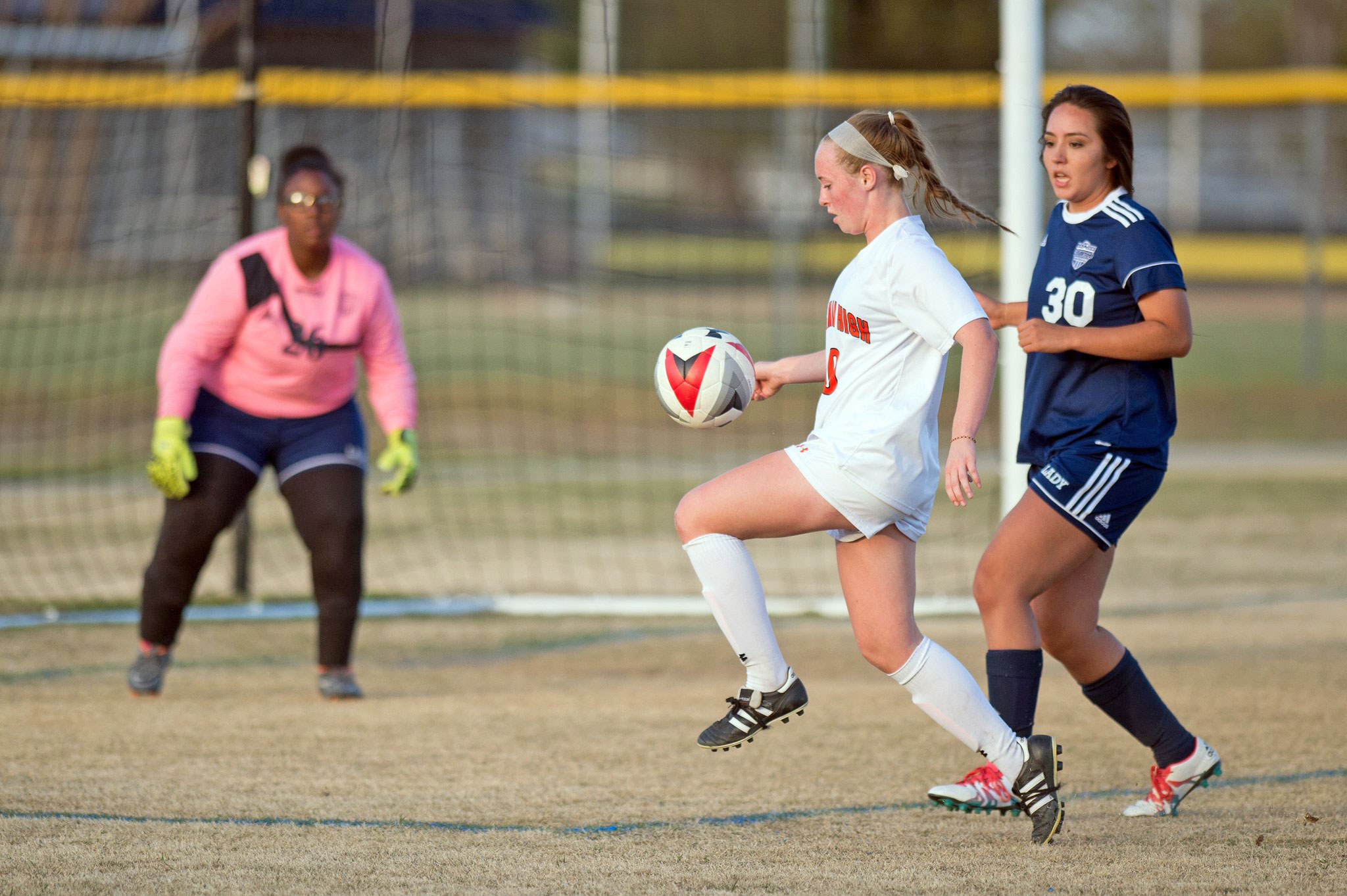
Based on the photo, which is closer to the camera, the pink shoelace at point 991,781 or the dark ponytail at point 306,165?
the pink shoelace at point 991,781

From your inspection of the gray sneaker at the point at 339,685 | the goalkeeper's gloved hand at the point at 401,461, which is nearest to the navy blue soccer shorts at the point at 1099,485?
the goalkeeper's gloved hand at the point at 401,461

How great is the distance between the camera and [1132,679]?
427 cm

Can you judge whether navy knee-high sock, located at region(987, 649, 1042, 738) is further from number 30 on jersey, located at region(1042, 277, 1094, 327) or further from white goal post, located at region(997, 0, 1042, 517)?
white goal post, located at region(997, 0, 1042, 517)

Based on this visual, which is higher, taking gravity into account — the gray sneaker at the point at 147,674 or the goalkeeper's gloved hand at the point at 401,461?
the goalkeeper's gloved hand at the point at 401,461

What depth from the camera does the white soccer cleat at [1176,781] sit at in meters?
4.27

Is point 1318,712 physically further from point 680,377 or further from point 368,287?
point 368,287

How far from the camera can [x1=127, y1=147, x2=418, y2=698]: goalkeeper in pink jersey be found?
568cm

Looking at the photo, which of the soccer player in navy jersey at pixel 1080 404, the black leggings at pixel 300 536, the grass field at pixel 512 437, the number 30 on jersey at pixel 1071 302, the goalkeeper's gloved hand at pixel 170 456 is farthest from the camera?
the grass field at pixel 512 437

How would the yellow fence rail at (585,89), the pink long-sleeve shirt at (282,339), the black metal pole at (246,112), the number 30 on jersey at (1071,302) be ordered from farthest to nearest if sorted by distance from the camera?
1. the yellow fence rail at (585,89)
2. the black metal pole at (246,112)
3. the pink long-sleeve shirt at (282,339)
4. the number 30 on jersey at (1071,302)

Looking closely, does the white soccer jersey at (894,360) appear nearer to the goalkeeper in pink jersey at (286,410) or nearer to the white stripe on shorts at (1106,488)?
the white stripe on shorts at (1106,488)

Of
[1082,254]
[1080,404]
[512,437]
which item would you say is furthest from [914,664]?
[512,437]

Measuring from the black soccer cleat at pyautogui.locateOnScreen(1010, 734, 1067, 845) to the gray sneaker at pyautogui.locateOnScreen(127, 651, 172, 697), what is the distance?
331 centimetres

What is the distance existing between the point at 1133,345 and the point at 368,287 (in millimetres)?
2961

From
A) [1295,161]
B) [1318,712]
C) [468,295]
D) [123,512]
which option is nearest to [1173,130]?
[1295,161]
